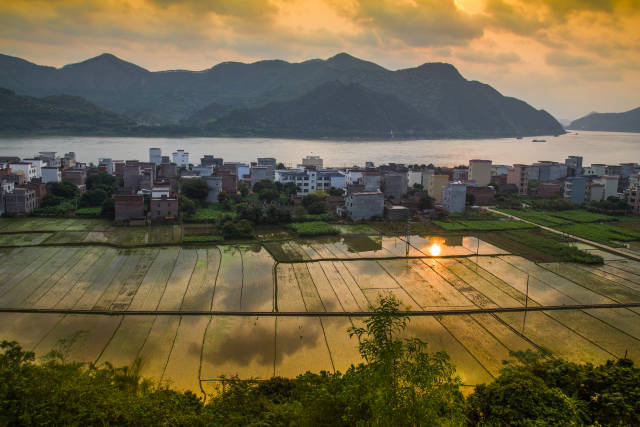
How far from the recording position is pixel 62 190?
76.9ft

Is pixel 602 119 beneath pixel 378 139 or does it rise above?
above

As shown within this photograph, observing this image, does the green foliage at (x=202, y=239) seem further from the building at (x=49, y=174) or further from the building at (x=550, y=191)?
the building at (x=550, y=191)

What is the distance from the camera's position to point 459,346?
966cm

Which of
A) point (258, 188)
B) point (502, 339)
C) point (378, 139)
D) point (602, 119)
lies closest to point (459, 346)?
point (502, 339)

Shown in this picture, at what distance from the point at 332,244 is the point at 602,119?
184 metres

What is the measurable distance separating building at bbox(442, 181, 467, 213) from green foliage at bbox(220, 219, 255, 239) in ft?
34.8

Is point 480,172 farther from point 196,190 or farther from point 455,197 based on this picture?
point 196,190

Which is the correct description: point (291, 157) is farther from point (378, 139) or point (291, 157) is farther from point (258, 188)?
point (378, 139)

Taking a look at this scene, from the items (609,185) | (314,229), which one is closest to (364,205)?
(314,229)

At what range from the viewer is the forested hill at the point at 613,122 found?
150m

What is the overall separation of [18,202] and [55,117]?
62.9m

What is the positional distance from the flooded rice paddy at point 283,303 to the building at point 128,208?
398 centimetres

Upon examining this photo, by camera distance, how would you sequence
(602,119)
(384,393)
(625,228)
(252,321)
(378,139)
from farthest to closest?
1. (602,119)
2. (378,139)
3. (625,228)
4. (252,321)
5. (384,393)

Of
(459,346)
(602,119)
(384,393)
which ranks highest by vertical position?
(602,119)
